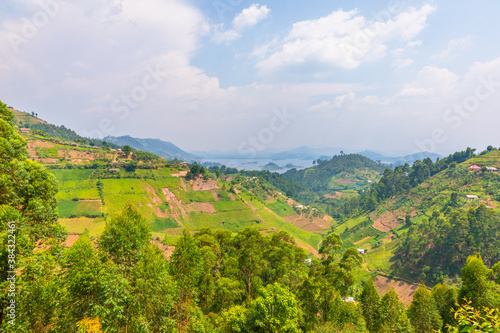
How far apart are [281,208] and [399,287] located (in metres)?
61.8

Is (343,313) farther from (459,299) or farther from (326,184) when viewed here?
(326,184)

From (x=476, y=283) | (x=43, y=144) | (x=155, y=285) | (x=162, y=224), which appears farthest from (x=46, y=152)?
(x=476, y=283)

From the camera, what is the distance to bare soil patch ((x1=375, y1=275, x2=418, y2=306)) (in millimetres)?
52534

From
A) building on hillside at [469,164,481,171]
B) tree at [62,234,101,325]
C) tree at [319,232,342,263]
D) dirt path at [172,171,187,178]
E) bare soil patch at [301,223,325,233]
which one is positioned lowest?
bare soil patch at [301,223,325,233]

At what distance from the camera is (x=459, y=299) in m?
20.8

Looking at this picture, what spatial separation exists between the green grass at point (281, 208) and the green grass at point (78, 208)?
231 ft

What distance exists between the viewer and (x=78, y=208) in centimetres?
6194

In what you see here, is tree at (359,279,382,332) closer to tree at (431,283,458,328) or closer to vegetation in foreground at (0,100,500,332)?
vegetation in foreground at (0,100,500,332)

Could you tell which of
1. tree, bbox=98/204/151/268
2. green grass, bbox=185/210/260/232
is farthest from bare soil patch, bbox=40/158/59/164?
tree, bbox=98/204/151/268

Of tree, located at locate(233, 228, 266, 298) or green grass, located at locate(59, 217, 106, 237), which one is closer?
tree, located at locate(233, 228, 266, 298)

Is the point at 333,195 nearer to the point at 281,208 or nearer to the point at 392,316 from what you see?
the point at 281,208

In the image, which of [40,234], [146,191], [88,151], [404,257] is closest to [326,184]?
[404,257]

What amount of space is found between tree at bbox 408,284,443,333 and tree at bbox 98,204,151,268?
2487cm

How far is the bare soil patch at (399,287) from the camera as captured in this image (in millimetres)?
52534
